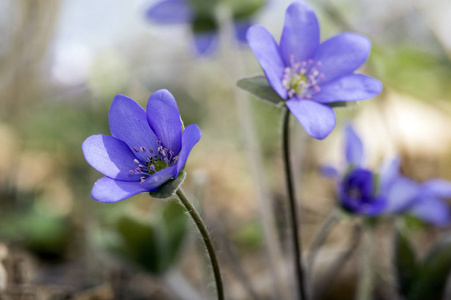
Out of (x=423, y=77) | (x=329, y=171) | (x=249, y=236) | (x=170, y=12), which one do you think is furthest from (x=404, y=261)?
(x=423, y=77)

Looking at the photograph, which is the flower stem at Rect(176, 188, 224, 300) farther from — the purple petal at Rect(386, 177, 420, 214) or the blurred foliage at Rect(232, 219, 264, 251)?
the blurred foliage at Rect(232, 219, 264, 251)

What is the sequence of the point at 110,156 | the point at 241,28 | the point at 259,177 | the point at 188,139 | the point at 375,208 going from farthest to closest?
the point at 241,28, the point at 259,177, the point at 375,208, the point at 110,156, the point at 188,139

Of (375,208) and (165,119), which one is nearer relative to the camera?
(165,119)

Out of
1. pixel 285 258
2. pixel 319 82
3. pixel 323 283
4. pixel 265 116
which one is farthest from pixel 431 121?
pixel 319 82

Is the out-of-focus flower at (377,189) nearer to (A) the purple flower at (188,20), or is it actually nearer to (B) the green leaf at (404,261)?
(B) the green leaf at (404,261)

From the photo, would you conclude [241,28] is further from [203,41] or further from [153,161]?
[153,161]

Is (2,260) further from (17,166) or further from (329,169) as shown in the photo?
(17,166)

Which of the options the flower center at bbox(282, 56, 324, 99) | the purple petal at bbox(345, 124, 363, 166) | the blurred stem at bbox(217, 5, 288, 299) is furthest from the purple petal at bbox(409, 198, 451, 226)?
the flower center at bbox(282, 56, 324, 99)

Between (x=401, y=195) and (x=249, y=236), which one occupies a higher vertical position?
(x=401, y=195)
